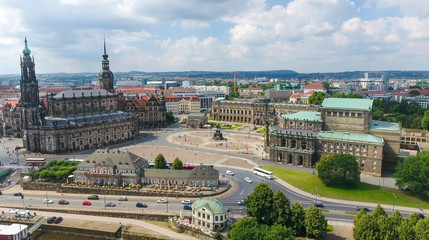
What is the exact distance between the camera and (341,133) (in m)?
106

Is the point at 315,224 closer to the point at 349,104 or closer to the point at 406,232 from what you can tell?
the point at 406,232

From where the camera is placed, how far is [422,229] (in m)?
52.1

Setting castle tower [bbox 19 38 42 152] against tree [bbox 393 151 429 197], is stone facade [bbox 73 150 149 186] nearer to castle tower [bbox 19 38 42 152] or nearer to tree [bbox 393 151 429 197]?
castle tower [bbox 19 38 42 152]

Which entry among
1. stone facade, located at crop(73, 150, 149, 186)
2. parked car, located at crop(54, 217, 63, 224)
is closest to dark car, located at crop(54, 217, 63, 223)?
parked car, located at crop(54, 217, 63, 224)

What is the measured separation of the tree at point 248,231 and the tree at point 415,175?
44.1 m

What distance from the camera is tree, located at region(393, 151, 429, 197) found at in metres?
76.8

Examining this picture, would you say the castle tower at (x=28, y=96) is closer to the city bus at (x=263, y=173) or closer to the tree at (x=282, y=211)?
the city bus at (x=263, y=173)

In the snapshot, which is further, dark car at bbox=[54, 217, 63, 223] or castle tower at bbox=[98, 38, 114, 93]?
castle tower at bbox=[98, 38, 114, 93]

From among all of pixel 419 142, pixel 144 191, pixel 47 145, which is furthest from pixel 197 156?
pixel 419 142

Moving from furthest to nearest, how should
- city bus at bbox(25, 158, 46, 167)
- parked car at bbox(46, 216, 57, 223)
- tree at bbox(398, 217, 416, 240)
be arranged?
city bus at bbox(25, 158, 46, 167) < parked car at bbox(46, 216, 57, 223) < tree at bbox(398, 217, 416, 240)

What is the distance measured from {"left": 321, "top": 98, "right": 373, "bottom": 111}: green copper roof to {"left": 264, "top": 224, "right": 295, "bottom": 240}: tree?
64.0 metres

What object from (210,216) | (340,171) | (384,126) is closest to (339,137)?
(384,126)

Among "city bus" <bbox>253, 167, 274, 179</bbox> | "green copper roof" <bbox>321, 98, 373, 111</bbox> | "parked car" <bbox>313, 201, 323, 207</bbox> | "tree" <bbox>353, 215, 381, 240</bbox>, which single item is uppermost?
"green copper roof" <bbox>321, 98, 373, 111</bbox>

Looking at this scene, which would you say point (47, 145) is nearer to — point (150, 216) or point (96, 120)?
point (96, 120)
